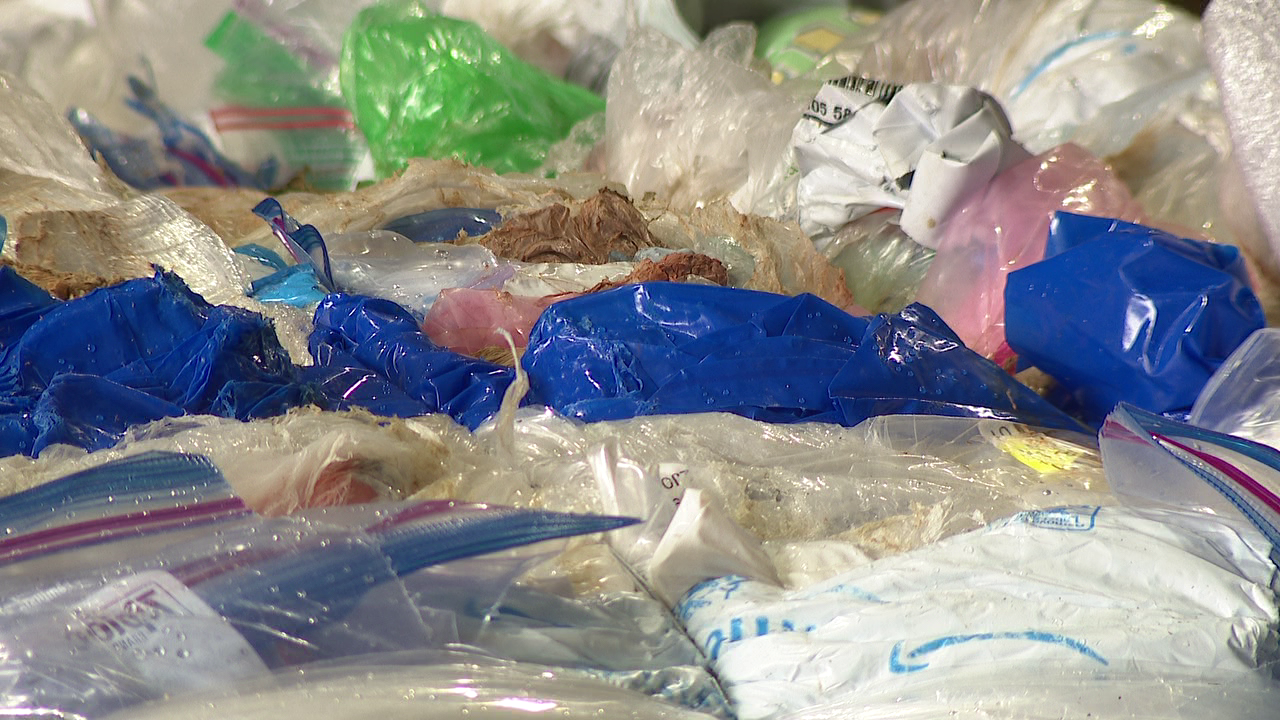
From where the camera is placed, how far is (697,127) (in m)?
2.20

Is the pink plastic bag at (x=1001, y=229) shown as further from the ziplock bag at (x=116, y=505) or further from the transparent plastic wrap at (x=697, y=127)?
the ziplock bag at (x=116, y=505)

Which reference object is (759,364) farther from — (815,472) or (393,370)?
(393,370)

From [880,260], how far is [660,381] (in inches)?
27.9

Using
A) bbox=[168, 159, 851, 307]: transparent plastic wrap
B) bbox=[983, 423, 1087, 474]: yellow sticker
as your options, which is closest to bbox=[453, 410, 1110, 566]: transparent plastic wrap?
bbox=[983, 423, 1087, 474]: yellow sticker

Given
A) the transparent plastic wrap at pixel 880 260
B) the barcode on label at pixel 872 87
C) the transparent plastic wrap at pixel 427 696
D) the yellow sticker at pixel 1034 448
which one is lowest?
the transparent plastic wrap at pixel 880 260

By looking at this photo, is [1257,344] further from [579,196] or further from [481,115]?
[481,115]

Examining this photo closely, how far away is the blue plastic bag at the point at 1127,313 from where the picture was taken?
1.24 m

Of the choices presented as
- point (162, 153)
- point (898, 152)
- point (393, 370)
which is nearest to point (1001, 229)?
point (898, 152)

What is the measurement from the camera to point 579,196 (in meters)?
2.09

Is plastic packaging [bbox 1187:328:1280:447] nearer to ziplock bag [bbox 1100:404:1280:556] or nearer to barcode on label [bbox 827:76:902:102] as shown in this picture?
ziplock bag [bbox 1100:404:1280:556]

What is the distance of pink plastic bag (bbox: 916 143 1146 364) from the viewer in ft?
5.10

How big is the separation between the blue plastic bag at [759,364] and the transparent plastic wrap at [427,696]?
21.2 inches

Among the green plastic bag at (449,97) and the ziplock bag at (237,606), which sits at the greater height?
the ziplock bag at (237,606)

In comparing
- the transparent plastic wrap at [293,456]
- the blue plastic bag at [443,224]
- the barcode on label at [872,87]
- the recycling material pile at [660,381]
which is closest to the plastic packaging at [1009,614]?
the recycling material pile at [660,381]
